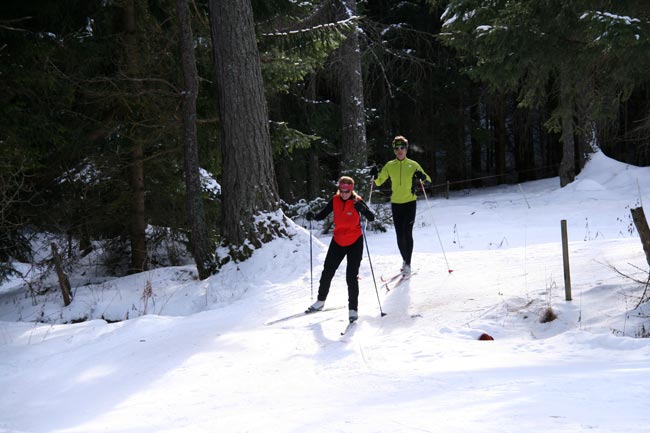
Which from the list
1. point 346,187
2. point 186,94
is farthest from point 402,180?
point 186,94

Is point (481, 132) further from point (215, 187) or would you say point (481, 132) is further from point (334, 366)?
point (334, 366)

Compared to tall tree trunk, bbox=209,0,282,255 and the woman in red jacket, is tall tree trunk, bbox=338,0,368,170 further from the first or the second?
the woman in red jacket

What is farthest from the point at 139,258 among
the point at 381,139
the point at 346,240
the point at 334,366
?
the point at 381,139

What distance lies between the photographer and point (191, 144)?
991cm

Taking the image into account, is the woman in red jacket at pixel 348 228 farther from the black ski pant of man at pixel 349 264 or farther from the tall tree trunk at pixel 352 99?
the tall tree trunk at pixel 352 99

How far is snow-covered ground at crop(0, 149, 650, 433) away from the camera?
13.0 ft

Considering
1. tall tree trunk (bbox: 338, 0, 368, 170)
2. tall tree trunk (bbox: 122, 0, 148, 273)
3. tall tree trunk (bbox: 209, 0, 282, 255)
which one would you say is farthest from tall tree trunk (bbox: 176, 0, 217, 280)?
tall tree trunk (bbox: 338, 0, 368, 170)

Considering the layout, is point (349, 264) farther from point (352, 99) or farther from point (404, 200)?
point (352, 99)

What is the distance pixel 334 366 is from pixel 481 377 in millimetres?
1415

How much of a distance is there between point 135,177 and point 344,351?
303 inches

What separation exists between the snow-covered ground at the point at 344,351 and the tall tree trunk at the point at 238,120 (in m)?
0.69

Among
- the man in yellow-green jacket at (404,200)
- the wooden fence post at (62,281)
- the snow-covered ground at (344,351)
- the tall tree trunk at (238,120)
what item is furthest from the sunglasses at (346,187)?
the wooden fence post at (62,281)

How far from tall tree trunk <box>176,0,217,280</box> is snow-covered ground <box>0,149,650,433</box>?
55 centimetres

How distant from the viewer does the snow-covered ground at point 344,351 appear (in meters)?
3.95
